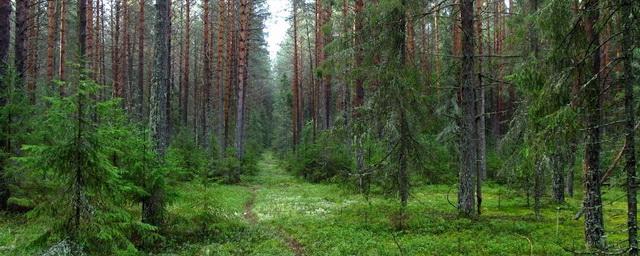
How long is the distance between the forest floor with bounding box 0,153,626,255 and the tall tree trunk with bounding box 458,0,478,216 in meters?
0.77

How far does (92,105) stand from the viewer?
669 cm

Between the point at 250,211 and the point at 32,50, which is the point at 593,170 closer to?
the point at 250,211

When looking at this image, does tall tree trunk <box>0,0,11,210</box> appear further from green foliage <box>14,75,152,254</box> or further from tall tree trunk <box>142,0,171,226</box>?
green foliage <box>14,75,152,254</box>

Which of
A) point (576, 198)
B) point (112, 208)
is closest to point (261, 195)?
point (112, 208)

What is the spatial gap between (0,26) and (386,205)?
11.5 m

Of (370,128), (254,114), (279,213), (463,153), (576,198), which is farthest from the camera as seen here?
(254,114)

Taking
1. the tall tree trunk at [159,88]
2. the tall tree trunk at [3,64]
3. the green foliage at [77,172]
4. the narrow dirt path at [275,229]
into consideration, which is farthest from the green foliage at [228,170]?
the green foliage at [77,172]

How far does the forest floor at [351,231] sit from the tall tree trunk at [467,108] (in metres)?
0.77

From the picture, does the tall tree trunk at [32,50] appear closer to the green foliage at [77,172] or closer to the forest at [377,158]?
the forest at [377,158]

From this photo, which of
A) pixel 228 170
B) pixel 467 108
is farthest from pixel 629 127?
pixel 228 170

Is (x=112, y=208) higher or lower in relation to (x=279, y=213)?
higher

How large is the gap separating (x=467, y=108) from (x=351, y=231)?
4.25 metres

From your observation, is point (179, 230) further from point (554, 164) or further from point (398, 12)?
point (554, 164)

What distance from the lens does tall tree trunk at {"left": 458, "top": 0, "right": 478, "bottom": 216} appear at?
1115 centimetres
